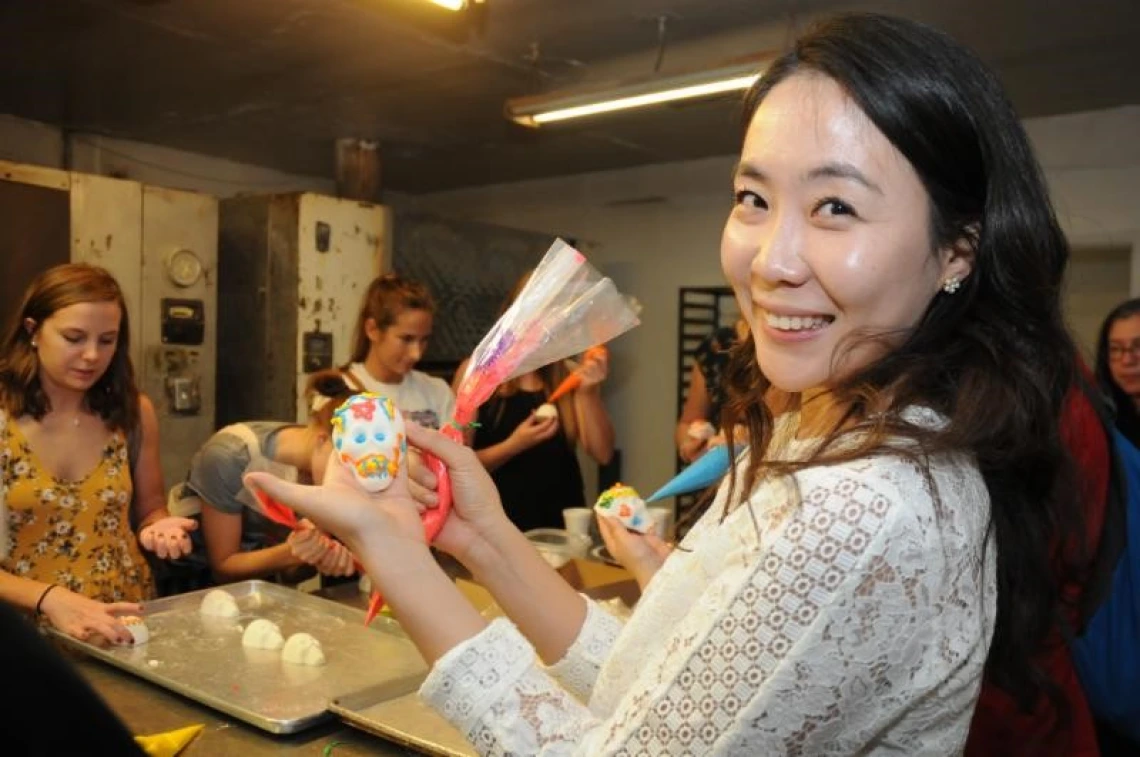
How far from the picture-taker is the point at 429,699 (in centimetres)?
95

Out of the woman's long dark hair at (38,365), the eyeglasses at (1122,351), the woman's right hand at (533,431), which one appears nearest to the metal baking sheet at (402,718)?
the woman's long dark hair at (38,365)

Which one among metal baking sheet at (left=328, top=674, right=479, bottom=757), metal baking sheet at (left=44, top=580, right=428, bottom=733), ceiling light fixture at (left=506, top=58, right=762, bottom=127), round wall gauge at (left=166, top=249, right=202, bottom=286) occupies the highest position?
ceiling light fixture at (left=506, top=58, right=762, bottom=127)

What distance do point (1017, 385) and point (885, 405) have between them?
135 mm

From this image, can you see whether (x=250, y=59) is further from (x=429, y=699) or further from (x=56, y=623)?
(x=429, y=699)

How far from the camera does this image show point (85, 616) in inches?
71.2

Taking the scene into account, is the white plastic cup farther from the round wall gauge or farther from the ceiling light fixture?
the round wall gauge

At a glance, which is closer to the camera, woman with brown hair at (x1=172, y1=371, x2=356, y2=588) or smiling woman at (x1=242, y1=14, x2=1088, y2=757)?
smiling woman at (x1=242, y1=14, x2=1088, y2=757)

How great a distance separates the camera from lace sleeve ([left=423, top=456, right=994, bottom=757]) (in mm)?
772

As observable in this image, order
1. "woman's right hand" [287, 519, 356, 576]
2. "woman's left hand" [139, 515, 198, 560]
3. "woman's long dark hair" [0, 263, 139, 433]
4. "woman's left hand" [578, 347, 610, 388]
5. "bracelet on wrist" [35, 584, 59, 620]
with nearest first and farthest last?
"bracelet on wrist" [35, 584, 59, 620] → "woman's right hand" [287, 519, 356, 576] → "woman's left hand" [139, 515, 198, 560] → "woman's long dark hair" [0, 263, 139, 433] → "woman's left hand" [578, 347, 610, 388]

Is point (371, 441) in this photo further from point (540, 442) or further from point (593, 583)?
point (540, 442)

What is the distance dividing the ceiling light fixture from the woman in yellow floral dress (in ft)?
7.01

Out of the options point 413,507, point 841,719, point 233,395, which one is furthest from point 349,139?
point 841,719

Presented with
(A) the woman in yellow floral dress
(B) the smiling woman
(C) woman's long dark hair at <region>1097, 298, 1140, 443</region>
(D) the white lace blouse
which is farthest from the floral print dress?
(C) woman's long dark hair at <region>1097, 298, 1140, 443</region>

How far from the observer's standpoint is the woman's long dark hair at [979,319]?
0.86 meters
